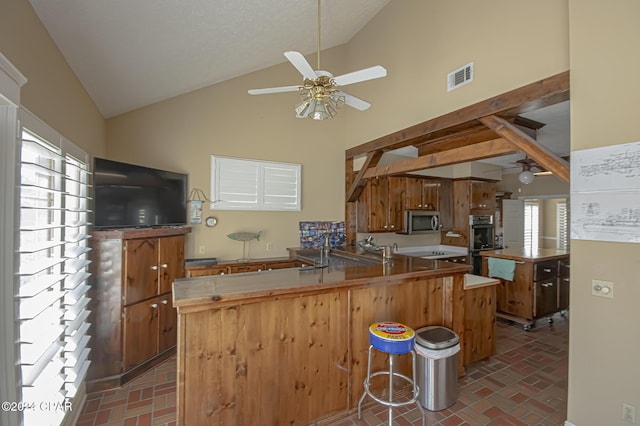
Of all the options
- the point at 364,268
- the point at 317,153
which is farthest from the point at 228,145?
the point at 364,268

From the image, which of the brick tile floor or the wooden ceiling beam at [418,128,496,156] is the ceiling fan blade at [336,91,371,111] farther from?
the brick tile floor

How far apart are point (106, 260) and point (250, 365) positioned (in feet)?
6.04

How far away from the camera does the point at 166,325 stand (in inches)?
127

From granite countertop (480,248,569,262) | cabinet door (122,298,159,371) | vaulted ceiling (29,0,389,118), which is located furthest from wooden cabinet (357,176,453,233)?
cabinet door (122,298,159,371)

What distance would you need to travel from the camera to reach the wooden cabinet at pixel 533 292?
403cm

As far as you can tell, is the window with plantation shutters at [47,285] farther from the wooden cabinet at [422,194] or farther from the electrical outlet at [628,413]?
the wooden cabinet at [422,194]

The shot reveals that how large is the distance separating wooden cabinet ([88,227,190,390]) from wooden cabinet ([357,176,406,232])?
315cm

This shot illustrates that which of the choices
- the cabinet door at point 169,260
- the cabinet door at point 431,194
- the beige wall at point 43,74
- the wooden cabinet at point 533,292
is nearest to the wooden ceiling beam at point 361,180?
the cabinet door at point 431,194

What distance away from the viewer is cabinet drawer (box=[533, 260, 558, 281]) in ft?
13.3

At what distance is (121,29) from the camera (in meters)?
2.17

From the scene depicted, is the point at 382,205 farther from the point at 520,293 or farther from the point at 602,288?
the point at 602,288

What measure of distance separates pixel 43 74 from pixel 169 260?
2051mm

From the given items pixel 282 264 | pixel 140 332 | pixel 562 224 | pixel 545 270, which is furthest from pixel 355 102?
pixel 562 224

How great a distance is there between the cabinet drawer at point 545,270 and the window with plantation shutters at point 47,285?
526 cm
